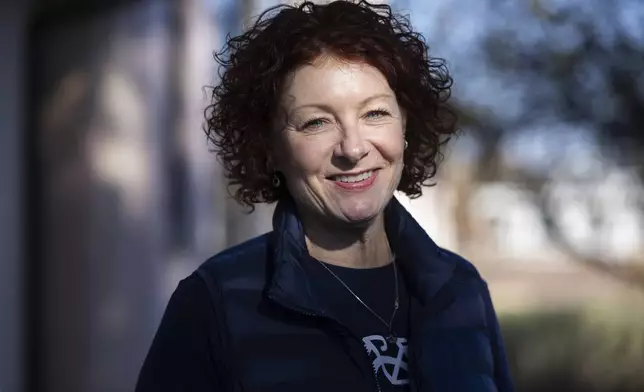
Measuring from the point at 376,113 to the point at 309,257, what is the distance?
0.32 metres

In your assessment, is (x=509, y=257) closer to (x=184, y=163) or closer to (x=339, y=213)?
(x=184, y=163)

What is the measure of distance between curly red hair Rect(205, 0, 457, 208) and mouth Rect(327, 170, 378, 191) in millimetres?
199

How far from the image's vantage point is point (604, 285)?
5.50 m

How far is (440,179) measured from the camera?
562 centimetres

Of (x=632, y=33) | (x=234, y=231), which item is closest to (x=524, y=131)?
(x=632, y=33)

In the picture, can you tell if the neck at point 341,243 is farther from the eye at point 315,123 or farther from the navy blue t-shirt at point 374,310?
the eye at point 315,123

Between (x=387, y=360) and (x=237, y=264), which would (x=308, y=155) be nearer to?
(x=237, y=264)

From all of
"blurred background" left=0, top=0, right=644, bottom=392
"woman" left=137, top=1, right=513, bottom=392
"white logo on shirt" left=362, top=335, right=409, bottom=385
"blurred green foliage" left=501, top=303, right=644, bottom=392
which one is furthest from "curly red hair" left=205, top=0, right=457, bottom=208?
"blurred green foliage" left=501, top=303, right=644, bottom=392

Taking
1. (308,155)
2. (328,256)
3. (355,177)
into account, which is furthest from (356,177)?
(328,256)

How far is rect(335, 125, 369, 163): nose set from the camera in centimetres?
188

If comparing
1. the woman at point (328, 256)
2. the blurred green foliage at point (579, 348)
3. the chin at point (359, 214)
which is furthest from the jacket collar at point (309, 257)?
the blurred green foliage at point (579, 348)

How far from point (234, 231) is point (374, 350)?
3959 mm

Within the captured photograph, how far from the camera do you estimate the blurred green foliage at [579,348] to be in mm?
5512

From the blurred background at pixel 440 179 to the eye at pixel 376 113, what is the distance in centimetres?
310
